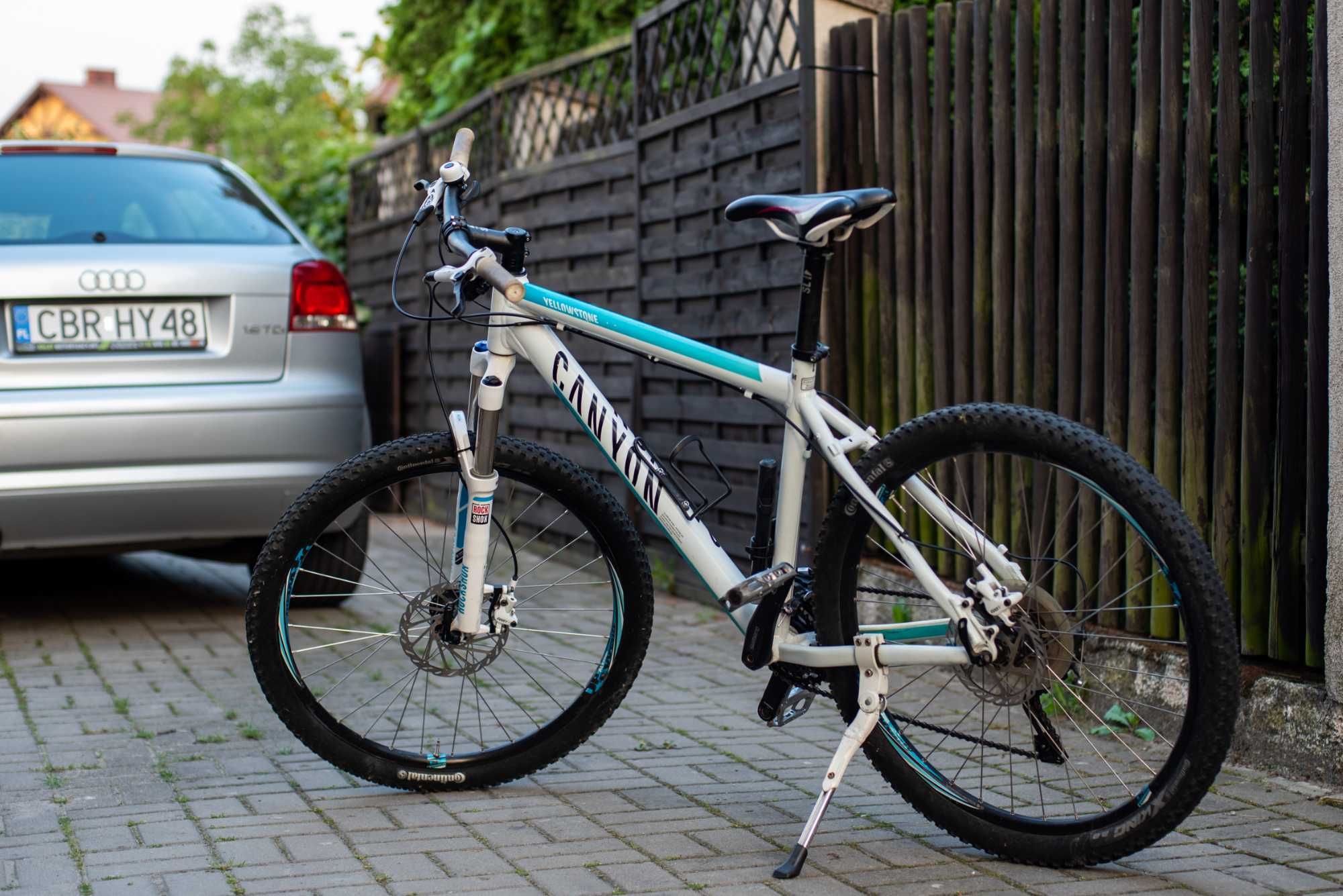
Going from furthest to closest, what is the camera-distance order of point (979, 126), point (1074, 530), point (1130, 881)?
point (979, 126), point (1074, 530), point (1130, 881)

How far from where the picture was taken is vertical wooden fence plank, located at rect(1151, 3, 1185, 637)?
378 cm

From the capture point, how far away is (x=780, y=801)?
134 inches

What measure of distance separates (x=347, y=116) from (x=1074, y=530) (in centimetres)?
2589

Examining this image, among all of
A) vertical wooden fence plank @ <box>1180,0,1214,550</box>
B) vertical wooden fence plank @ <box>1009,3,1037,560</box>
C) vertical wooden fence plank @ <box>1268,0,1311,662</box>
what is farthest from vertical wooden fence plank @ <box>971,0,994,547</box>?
vertical wooden fence plank @ <box>1268,0,1311,662</box>

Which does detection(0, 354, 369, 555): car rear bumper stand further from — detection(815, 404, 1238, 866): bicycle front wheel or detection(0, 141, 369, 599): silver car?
detection(815, 404, 1238, 866): bicycle front wheel

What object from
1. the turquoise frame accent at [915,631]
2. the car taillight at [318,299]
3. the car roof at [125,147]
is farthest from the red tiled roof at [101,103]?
the turquoise frame accent at [915,631]

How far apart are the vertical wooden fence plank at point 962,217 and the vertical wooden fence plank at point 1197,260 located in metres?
0.86

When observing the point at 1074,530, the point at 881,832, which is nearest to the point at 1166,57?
the point at 1074,530

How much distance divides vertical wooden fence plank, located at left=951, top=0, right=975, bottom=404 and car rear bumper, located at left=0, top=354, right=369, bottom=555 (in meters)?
2.18

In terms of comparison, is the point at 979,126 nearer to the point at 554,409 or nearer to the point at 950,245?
the point at 950,245

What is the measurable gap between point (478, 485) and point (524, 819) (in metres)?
0.73

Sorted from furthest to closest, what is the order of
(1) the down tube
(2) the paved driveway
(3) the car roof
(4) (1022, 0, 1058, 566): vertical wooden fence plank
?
1. (3) the car roof
2. (4) (1022, 0, 1058, 566): vertical wooden fence plank
3. (1) the down tube
4. (2) the paved driveway

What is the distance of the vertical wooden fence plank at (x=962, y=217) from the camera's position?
15.0ft

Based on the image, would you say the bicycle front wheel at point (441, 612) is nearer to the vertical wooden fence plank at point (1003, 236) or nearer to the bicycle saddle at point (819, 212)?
the bicycle saddle at point (819, 212)
